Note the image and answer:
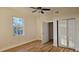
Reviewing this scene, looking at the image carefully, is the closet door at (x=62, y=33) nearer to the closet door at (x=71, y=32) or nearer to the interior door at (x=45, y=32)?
the closet door at (x=71, y=32)

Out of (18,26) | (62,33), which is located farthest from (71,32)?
(18,26)

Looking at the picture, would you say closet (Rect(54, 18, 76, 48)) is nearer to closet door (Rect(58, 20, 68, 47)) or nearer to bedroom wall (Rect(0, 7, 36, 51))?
closet door (Rect(58, 20, 68, 47))

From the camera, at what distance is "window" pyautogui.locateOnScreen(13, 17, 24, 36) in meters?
6.10

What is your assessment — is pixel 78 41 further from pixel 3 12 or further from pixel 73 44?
pixel 3 12

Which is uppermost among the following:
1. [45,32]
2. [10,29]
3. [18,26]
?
[18,26]

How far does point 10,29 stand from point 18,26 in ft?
2.29

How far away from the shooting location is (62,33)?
6.18 meters

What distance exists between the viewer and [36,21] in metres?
7.42

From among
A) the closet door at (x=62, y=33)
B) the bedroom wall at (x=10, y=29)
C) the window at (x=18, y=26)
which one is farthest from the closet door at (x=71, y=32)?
the window at (x=18, y=26)

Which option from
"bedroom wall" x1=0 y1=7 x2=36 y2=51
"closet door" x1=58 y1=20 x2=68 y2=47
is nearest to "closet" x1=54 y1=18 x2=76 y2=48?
"closet door" x1=58 y1=20 x2=68 y2=47

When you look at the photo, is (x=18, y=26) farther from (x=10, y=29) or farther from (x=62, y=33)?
(x=62, y=33)

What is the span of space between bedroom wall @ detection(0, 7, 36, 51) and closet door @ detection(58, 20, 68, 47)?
1899 millimetres

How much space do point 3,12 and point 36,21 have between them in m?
2.57
